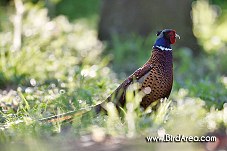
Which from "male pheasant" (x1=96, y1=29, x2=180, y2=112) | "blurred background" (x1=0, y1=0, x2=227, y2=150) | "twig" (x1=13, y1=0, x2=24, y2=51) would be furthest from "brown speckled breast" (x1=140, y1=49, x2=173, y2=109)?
"twig" (x1=13, y1=0, x2=24, y2=51)

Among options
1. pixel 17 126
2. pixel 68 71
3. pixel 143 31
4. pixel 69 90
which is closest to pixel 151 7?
pixel 143 31

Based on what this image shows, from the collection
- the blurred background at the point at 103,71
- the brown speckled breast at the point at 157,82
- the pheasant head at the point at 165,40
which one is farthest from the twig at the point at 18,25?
the brown speckled breast at the point at 157,82

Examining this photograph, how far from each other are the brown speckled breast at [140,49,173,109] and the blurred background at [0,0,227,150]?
148mm

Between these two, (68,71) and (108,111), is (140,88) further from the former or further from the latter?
(68,71)

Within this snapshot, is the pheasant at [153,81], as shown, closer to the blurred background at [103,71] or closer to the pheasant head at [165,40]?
the pheasant head at [165,40]

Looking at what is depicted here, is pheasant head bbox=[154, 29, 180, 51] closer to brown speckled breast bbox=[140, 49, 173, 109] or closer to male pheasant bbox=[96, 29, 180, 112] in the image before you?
male pheasant bbox=[96, 29, 180, 112]

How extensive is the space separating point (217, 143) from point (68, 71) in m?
4.12

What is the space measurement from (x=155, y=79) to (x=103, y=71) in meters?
3.32

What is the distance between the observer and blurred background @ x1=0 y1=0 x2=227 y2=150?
555cm

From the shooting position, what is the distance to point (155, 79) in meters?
6.20

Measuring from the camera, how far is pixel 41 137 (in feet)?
18.3

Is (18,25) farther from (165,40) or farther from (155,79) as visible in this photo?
(155,79)

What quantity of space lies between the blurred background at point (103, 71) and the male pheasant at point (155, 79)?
0.54 ft

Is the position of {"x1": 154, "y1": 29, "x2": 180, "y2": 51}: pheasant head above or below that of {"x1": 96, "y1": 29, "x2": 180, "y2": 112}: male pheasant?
above
